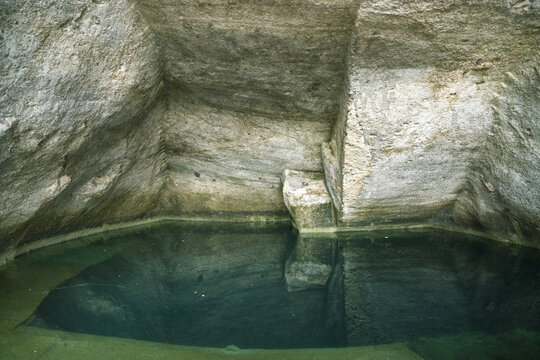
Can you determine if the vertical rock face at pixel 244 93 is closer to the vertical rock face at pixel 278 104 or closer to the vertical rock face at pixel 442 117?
the vertical rock face at pixel 278 104

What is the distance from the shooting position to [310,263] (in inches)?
183

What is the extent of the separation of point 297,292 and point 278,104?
2.42 meters

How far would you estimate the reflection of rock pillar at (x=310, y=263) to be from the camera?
4.06 metres

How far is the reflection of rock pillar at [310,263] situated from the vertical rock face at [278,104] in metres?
0.51

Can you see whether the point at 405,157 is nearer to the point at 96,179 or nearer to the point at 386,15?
the point at 386,15

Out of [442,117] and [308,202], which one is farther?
[308,202]

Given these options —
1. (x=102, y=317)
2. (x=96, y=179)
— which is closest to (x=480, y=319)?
(x=102, y=317)

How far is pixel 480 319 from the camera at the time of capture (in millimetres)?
3115

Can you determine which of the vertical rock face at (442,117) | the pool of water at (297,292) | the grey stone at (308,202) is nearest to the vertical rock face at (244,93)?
the grey stone at (308,202)

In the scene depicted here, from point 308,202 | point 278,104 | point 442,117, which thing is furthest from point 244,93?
point 442,117

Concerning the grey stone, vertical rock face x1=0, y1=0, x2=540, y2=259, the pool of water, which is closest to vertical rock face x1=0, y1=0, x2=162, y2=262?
vertical rock face x1=0, y1=0, x2=540, y2=259

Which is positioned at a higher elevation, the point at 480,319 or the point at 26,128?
the point at 26,128

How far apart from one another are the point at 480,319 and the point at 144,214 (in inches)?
186

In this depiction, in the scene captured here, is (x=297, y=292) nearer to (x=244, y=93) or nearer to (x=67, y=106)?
(x=244, y=93)
